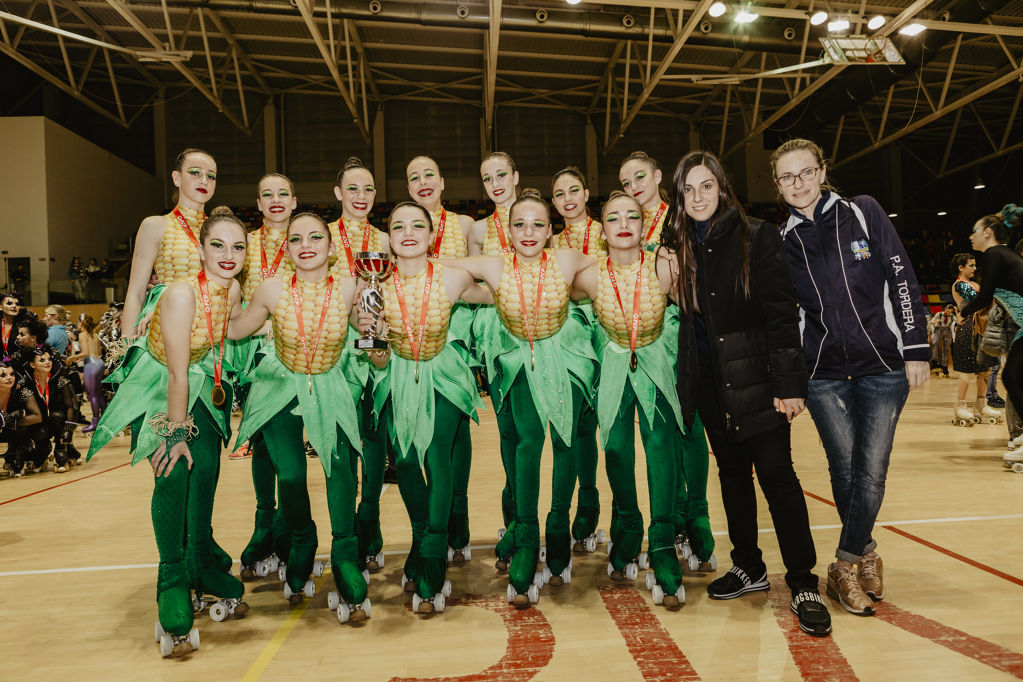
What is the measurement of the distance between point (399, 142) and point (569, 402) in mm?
19658

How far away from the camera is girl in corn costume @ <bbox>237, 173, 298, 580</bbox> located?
3312mm

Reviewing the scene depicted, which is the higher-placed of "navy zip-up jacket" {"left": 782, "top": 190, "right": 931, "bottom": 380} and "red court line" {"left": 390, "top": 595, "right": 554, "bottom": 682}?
"navy zip-up jacket" {"left": 782, "top": 190, "right": 931, "bottom": 380}

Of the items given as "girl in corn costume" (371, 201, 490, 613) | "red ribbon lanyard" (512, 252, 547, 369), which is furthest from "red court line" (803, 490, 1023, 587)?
"girl in corn costume" (371, 201, 490, 613)

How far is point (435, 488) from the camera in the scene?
9.39 ft

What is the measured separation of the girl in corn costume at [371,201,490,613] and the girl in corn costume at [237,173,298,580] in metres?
0.63

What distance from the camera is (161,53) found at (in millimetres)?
11898

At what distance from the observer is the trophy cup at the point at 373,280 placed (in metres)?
2.61

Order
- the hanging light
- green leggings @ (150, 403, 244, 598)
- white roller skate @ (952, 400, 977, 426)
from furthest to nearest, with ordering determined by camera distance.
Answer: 1. the hanging light
2. white roller skate @ (952, 400, 977, 426)
3. green leggings @ (150, 403, 244, 598)

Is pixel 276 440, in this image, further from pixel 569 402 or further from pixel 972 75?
pixel 972 75

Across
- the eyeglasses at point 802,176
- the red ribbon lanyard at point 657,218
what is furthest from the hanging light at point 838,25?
the eyeglasses at point 802,176

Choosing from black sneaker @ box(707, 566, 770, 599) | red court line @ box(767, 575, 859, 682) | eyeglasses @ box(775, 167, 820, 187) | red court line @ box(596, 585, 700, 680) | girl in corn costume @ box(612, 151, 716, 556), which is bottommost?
red court line @ box(596, 585, 700, 680)

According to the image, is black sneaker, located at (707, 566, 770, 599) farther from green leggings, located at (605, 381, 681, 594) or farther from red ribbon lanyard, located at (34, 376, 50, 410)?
red ribbon lanyard, located at (34, 376, 50, 410)

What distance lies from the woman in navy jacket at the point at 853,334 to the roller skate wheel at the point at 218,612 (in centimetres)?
246

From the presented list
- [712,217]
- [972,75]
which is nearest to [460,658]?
[712,217]
